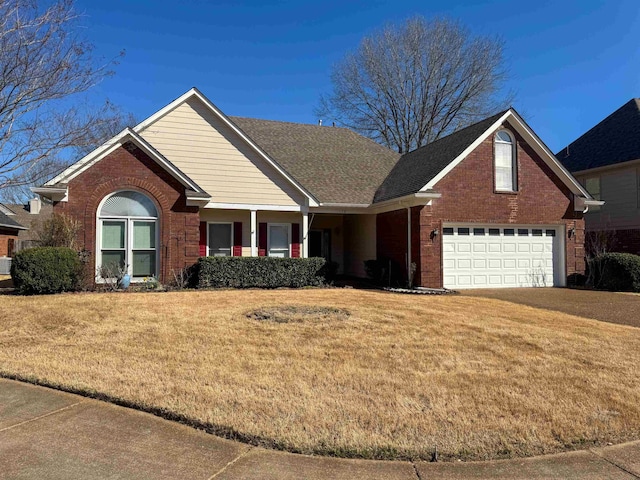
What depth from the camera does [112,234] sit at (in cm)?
1425

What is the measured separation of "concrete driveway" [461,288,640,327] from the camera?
35.6ft

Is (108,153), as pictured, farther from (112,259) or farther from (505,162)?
(505,162)

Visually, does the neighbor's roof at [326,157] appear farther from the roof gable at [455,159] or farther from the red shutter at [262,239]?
the red shutter at [262,239]

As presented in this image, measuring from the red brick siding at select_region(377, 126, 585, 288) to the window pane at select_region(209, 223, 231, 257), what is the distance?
6.06 meters

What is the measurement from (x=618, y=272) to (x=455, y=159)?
6.91m

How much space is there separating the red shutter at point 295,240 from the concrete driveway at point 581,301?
638 centimetres

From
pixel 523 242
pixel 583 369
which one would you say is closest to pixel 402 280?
pixel 523 242

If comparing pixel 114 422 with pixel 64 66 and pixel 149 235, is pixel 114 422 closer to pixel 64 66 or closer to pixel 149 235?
pixel 64 66

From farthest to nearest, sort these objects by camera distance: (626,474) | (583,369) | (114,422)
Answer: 1. (583,369)
2. (114,422)
3. (626,474)

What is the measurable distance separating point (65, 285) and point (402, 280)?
10665 millimetres

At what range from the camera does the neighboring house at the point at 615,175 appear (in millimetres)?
21047

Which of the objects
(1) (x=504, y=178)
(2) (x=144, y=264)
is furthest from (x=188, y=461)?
(1) (x=504, y=178)

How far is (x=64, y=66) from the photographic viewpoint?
10.5 meters

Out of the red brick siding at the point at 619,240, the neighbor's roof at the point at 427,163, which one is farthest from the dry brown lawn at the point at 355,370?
the red brick siding at the point at 619,240
